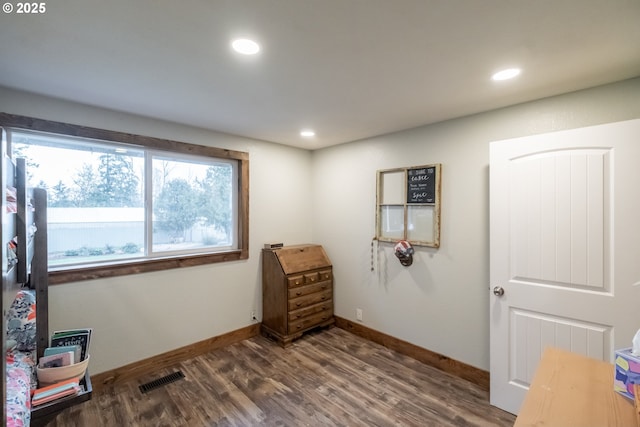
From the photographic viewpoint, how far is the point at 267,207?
3.58m

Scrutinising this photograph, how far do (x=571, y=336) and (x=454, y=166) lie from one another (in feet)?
5.02

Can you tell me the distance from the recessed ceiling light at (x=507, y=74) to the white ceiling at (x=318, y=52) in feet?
0.15

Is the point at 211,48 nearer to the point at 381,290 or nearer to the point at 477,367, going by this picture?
the point at 381,290

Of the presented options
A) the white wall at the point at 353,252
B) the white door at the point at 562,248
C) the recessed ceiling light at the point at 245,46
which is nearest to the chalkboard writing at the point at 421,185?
the white wall at the point at 353,252

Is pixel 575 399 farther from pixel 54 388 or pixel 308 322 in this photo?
pixel 308 322

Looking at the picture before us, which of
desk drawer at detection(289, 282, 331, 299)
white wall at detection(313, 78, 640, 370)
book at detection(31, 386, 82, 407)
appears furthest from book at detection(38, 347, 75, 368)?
white wall at detection(313, 78, 640, 370)

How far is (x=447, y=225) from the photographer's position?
8.84ft

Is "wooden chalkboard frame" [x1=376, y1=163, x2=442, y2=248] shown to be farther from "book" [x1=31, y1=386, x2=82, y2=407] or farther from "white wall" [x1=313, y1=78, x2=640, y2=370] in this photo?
"book" [x1=31, y1=386, x2=82, y2=407]

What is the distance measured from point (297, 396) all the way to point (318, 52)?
2508mm

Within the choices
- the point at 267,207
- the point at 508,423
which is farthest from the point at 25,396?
the point at 508,423

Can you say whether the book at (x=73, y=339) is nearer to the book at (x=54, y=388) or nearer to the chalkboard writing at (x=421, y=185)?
the book at (x=54, y=388)

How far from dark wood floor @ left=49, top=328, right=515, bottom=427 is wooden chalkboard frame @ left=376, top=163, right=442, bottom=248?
127cm

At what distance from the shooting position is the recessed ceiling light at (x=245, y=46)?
1.44 metres

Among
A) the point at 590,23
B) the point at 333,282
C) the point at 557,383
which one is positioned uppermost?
the point at 590,23
